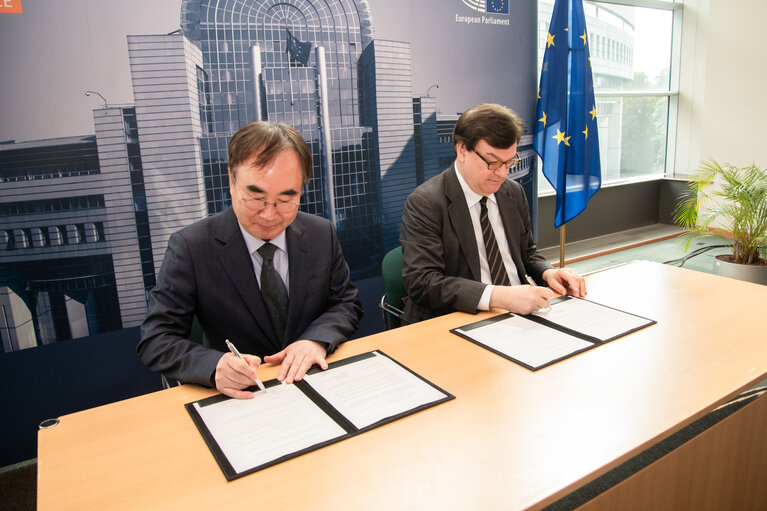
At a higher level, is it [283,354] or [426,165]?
[426,165]

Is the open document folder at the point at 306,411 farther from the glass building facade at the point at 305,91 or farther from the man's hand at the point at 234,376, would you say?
the glass building facade at the point at 305,91

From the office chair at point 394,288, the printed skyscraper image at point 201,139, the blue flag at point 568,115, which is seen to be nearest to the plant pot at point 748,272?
the blue flag at point 568,115

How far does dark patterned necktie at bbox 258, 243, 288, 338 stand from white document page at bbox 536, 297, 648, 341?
2.79 feet

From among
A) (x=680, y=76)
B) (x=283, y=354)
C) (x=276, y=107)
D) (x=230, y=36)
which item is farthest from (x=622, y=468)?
(x=680, y=76)

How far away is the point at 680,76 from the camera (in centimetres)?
618

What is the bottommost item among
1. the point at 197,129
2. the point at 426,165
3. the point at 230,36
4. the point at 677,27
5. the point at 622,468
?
the point at 622,468

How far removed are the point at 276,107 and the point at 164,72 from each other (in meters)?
0.56

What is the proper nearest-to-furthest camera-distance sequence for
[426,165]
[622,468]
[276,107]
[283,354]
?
[283,354] < [622,468] < [276,107] < [426,165]

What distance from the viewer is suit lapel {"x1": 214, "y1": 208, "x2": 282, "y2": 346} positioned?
1.54m

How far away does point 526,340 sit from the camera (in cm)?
150

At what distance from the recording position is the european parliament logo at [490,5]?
3.20 m

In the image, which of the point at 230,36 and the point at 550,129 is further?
the point at 550,129

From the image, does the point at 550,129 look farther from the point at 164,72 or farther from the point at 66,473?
the point at 66,473

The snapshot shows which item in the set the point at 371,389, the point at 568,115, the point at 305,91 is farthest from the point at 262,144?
the point at 568,115
